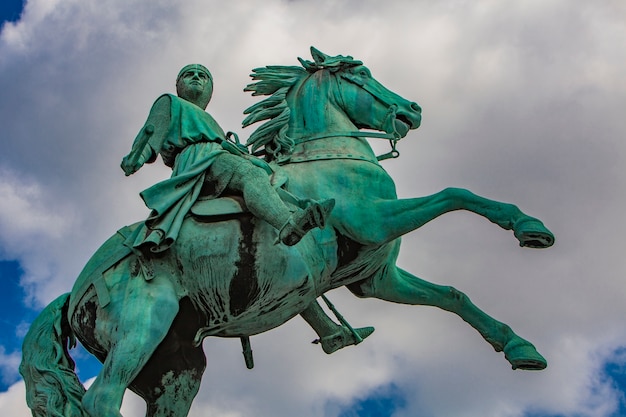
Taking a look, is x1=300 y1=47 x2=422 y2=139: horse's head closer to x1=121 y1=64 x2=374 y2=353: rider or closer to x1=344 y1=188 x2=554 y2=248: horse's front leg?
x1=344 y1=188 x2=554 y2=248: horse's front leg

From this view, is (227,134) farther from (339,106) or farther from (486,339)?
(486,339)

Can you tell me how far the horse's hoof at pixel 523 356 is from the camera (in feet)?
33.0

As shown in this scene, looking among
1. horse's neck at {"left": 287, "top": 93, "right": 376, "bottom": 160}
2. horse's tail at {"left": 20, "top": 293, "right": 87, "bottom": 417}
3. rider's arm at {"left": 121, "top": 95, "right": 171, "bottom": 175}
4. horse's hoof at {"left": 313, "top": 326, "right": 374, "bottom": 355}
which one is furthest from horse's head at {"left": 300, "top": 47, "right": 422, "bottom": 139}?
horse's tail at {"left": 20, "top": 293, "right": 87, "bottom": 417}

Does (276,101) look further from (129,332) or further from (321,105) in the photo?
(129,332)

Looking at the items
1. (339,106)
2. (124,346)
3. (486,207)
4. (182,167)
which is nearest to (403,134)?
(339,106)

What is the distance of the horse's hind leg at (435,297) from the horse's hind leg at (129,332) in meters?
1.92

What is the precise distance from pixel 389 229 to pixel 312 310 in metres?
1.32

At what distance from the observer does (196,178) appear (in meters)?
9.81

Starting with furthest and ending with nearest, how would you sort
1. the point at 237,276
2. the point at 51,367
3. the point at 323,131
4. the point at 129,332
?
the point at 323,131, the point at 51,367, the point at 237,276, the point at 129,332

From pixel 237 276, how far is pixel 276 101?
72.6 inches

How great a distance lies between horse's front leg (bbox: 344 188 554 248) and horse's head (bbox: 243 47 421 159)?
2.81 feet

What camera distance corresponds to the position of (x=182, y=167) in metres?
10.1

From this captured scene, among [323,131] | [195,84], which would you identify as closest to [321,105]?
[323,131]

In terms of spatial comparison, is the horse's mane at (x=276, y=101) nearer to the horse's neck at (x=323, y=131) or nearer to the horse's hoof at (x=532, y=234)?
the horse's neck at (x=323, y=131)
